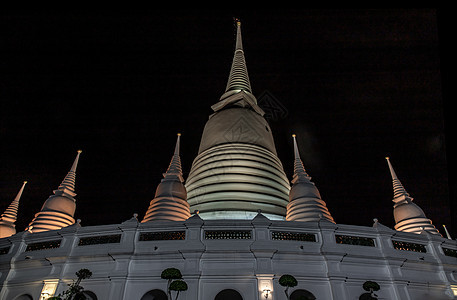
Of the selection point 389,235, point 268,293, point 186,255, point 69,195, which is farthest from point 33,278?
point 389,235

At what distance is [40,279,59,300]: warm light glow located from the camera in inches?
598

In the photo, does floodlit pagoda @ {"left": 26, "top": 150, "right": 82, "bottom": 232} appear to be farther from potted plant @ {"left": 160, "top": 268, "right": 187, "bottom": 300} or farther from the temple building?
potted plant @ {"left": 160, "top": 268, "right": 187, "bottom": 300}

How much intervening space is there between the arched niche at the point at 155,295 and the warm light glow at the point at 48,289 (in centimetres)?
435

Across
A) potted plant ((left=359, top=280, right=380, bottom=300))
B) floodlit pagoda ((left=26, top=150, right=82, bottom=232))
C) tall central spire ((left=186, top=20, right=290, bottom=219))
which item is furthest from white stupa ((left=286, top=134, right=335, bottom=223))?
floodlit pagoda ((left=26, top=150, right=82, bottom=232))

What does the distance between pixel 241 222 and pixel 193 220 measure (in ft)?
7.74

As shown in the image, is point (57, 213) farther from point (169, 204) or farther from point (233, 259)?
point (233, 259)

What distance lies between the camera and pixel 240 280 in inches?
576

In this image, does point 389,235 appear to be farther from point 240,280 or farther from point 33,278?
point 33,278

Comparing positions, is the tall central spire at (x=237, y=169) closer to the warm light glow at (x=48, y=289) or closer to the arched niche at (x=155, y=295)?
the arched niche at (x=155, y=295)

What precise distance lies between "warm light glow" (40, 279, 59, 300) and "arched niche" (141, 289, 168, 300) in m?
4.35

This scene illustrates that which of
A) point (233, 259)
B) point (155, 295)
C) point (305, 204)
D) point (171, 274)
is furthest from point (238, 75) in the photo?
point (171, 274)

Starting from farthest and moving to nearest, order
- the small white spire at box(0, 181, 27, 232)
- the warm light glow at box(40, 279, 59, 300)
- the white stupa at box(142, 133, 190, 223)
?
the small white spire at box(0, 181, 27, 232) < the white stupa at box(142, 133, 190, 223) < the warm light glow at box(40, 279, 59, 300)

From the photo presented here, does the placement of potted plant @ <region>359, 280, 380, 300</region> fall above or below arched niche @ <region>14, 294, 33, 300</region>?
below

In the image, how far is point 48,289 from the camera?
15312mm
